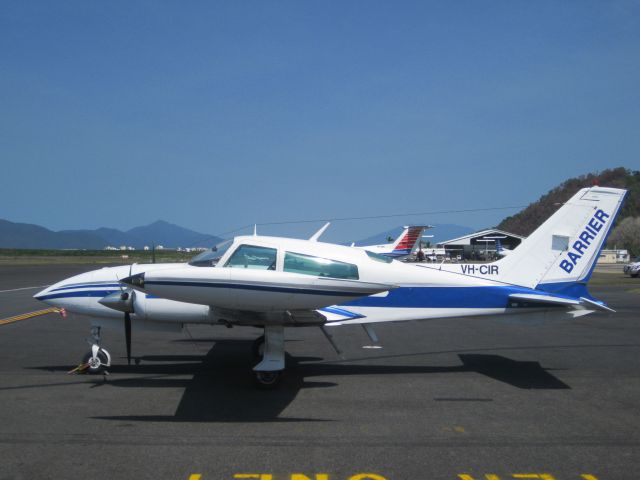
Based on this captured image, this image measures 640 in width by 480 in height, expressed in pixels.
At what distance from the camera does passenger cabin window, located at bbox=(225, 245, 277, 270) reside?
8.48m

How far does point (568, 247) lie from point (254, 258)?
17.9 feet

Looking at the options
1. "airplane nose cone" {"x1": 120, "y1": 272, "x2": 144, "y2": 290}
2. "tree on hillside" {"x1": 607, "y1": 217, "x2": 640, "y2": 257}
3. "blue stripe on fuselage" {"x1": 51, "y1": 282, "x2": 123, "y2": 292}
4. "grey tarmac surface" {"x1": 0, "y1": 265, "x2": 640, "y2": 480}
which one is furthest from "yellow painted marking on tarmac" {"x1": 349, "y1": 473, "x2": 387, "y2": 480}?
"tree on hillside" {"x1": 607, "y1": 217, "x2": 640, "y2": 257}

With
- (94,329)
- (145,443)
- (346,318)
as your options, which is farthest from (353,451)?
(94,329)

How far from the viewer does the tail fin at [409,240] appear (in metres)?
43.3

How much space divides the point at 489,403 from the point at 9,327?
1255cm

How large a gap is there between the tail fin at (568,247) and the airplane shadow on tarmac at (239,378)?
5.29ft

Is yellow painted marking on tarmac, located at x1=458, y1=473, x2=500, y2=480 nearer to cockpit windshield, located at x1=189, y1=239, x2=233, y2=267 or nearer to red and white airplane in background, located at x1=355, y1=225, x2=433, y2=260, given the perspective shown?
cockpit windshield, located at x1=189, y1=239, x2=233, y2=267

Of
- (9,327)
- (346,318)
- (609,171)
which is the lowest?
(9,327)

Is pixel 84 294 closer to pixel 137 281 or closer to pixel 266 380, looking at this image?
pixel 137 281

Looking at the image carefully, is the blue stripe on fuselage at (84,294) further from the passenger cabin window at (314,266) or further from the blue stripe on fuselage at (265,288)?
the passenger cabin window at (314,266)

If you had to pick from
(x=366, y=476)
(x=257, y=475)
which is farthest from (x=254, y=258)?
(x=366, y=476)

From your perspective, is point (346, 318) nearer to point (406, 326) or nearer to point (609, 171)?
point (406, 326)

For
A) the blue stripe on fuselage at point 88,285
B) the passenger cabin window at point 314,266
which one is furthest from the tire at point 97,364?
the passenger cabin window at point 314,266

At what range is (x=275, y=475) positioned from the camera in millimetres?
5215
